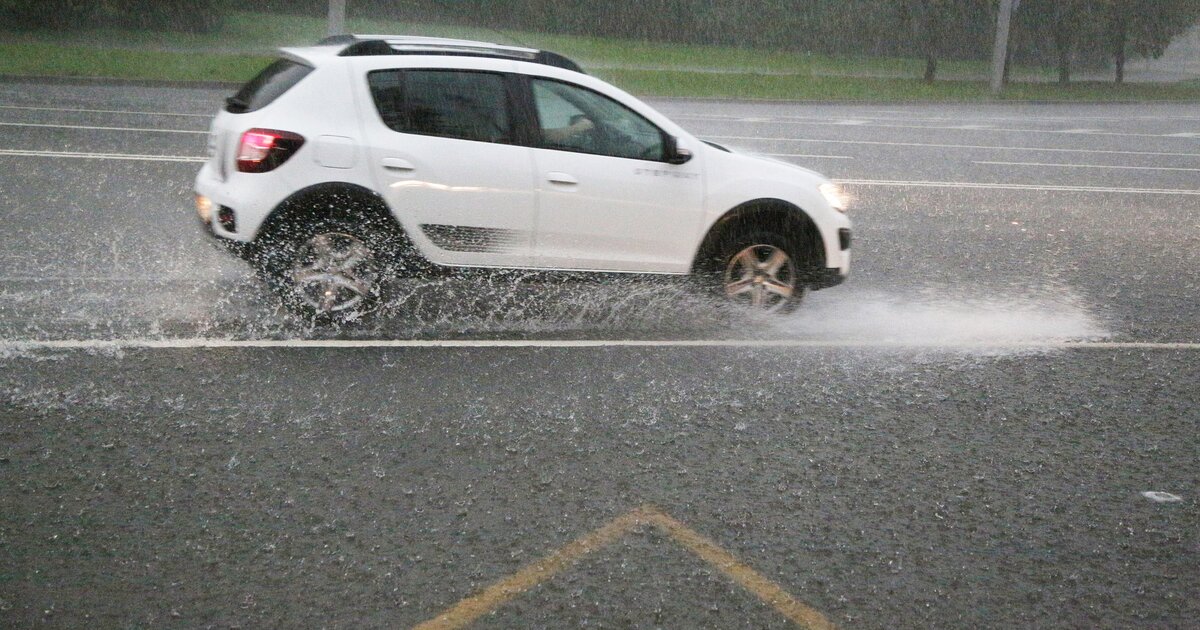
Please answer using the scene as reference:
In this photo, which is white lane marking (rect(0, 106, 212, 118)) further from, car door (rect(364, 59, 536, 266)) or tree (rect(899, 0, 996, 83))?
tree (rect(899, 0, 996, 83))

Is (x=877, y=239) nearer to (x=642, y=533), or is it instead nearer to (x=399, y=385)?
(x=399, y=385)

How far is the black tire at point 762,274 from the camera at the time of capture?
7.61 meters

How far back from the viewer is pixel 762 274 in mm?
7691

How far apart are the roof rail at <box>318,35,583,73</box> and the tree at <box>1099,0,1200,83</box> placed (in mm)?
41582

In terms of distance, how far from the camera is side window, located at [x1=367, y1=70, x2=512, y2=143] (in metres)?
7.15

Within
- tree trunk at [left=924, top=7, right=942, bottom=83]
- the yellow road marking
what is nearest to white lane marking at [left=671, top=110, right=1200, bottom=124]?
tree trunk at [left=924, top=7, right=942, bottom=83]

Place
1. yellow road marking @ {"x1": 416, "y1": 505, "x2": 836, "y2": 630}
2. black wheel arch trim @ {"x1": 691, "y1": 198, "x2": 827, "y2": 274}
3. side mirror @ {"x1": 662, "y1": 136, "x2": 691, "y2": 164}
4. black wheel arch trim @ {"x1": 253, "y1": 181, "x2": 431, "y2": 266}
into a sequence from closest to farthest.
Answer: yellow road marking @ {"x1": 416, "y1": 505, "x2": 836, "y2": 630}
black wheel arch trim @ {"x1": 253, "y1": 181, "x2": 431, "y2": 266}
side mirror @ {"x1": 662, "y1": 136, "x2": 691, "y2": 164}
black wheel arch trim @ {"x1": 691, "y1": 198, "x2": 827, "y2": 274}

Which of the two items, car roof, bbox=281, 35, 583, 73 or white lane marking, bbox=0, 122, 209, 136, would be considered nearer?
car roof, bbox=281, 35, 583, 73

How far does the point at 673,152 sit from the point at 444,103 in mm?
1423

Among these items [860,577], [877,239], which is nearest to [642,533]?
[860,577]

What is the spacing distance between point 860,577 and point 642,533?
775 millimetres

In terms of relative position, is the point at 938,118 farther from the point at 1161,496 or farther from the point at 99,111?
the point at 1161,496

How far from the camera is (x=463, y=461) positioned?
496 centimetres

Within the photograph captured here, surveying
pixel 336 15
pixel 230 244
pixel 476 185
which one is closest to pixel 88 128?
pixel 336 15
